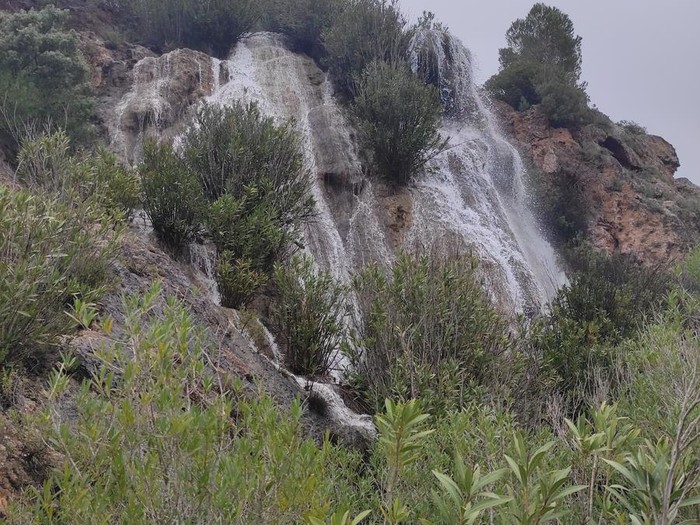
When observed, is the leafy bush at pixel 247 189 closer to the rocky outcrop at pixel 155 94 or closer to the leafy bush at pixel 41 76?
the leafy bush at pixel 41 76

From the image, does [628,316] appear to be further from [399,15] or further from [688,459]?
[399,15]

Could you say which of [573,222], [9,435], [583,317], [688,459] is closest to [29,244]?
[9,435]

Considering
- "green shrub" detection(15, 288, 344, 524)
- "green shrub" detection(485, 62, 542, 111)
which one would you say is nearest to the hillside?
→ "green shrub" detection(15, 288, 344, 524)

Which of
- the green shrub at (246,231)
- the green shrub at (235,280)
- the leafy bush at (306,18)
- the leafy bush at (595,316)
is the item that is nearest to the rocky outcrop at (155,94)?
the leafy bush at (306,18)

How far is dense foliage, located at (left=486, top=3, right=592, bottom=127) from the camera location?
74.7 ft

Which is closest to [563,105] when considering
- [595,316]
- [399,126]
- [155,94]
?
[399,126]

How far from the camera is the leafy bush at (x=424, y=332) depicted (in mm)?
7258

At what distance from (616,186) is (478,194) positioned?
245 inches

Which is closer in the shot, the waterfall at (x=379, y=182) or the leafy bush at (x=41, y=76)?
the leafy bush at (x=41, y=76)

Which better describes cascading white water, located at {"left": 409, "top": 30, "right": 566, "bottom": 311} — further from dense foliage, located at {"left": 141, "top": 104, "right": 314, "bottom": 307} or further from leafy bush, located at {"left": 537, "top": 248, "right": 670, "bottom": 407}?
dense foliage, located at {"left": 141, "top": 104, "right": 314, "bottom": 307}

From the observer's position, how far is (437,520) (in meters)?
3.26

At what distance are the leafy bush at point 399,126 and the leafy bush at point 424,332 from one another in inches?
332

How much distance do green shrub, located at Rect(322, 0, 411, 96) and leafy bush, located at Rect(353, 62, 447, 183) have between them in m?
3.36

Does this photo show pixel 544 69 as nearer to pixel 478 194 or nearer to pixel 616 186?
pixel 616 186
